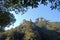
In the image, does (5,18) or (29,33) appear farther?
(29,33)

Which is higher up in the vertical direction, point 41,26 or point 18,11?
point 41,26

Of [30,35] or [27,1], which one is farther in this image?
[30,35]

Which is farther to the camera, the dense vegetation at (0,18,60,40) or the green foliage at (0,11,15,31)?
the dense vegetation at (0,18,60,40)

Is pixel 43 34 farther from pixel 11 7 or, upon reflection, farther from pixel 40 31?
pixel 11 7

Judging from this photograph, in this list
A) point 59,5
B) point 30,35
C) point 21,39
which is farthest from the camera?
point 21,39

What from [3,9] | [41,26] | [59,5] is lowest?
[59,5]

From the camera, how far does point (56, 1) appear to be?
1390 centimetres

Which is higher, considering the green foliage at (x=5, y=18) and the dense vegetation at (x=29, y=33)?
the dense vegetation at (x=29, y=33)

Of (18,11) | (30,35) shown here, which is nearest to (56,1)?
(18,11)

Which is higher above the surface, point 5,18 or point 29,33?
point 29,33

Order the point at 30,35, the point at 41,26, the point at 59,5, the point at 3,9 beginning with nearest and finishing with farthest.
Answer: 1. the point at 59,5
2. the point at 3,9
3. the point at 30,35
4. the point at 41,26

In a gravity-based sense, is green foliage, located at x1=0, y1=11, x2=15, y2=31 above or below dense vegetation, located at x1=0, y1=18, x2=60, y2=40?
below

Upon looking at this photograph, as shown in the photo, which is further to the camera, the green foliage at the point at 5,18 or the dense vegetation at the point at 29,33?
the dense vegetation at the point at 29,33

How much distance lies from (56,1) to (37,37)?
105ft
